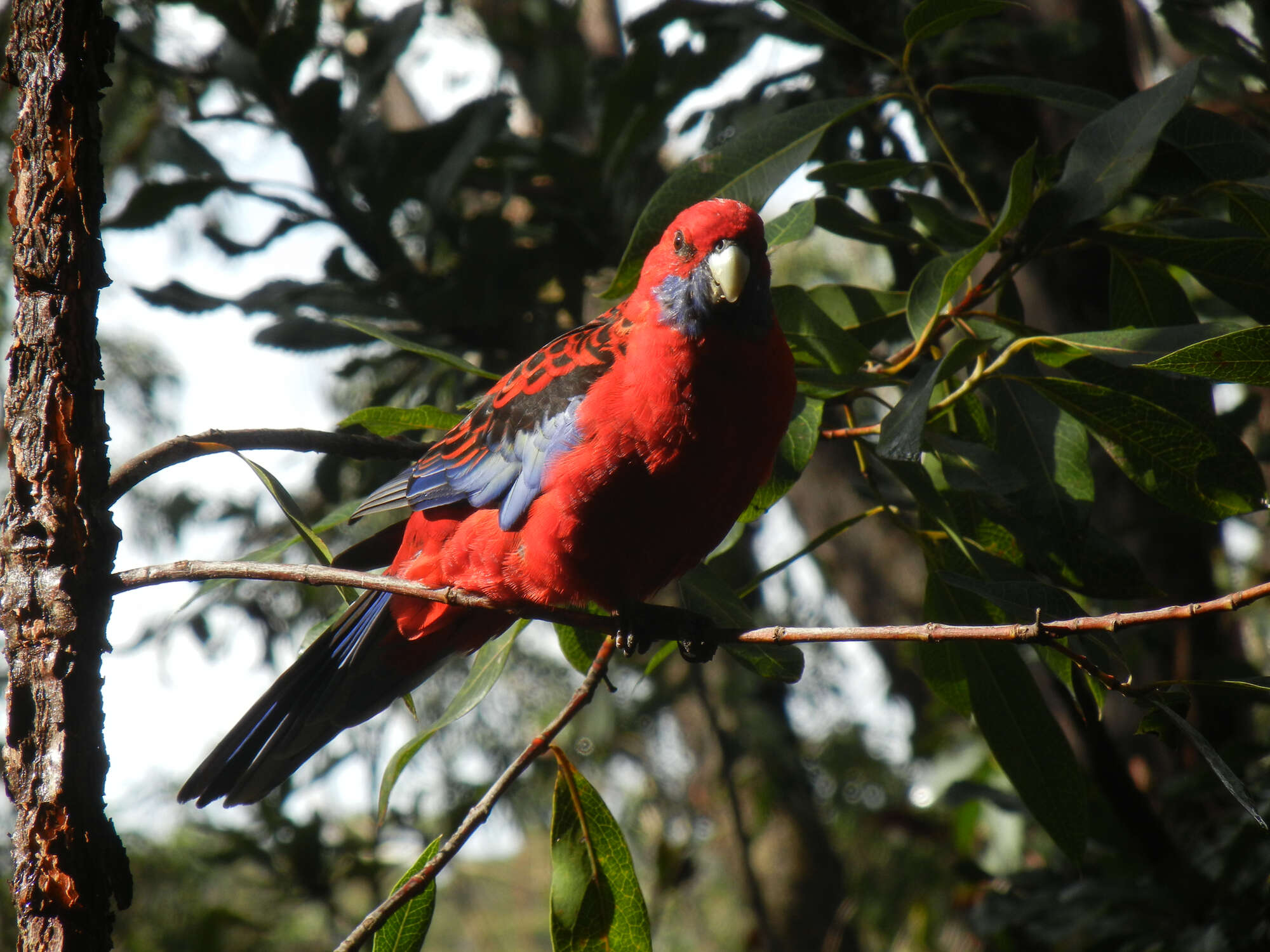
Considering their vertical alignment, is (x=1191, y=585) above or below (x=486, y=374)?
below

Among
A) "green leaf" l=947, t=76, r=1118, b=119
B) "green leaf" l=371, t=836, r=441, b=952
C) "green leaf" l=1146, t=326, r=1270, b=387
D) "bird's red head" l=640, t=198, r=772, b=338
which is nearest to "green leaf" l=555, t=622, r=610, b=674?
"green leaf" l=371, t=836, r=441, b=952

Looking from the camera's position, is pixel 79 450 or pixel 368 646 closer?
pixel 79 450

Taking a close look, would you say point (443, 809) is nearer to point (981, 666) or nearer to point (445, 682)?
point (445, 682)

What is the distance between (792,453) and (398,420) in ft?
2.48

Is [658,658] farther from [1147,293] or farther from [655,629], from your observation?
[1147,293]

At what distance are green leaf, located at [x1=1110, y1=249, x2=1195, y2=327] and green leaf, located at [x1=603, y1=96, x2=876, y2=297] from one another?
1.81ft

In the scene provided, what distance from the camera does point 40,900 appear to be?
1.16 metres

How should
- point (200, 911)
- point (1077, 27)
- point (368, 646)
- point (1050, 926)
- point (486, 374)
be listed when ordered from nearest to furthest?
point (486, 374)
point (368, 646)
point (1050, 926)
point (1077, 27)
point (200, 911)

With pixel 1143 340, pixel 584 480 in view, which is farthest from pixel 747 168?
pixel 1143 340

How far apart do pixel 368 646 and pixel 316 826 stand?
2.77 m

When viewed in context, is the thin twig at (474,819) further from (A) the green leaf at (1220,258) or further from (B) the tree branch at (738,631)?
(A) the green leaf at (1220,258)

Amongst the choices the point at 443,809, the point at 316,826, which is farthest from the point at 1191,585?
the point at 443,809

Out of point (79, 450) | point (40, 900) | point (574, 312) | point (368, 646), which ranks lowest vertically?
point (40, 900)

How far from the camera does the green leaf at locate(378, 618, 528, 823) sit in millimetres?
1742
